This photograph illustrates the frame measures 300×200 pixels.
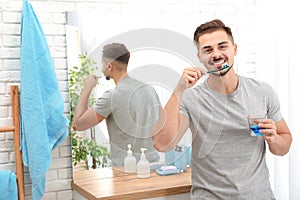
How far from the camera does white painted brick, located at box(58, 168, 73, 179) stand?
2193mm

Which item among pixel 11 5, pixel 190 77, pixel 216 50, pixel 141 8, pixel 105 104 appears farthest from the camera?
pixel 141 8

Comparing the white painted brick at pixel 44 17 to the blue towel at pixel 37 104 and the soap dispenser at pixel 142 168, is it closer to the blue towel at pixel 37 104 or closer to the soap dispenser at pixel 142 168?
the blue towel at pixel 37 104

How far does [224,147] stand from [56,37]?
98 cm

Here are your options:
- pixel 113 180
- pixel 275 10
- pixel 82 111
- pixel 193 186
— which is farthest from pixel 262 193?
pixel 275 10

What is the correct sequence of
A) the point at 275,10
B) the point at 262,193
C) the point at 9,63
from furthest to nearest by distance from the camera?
the point at 275,10
the point at 9,63
the point at 262,193

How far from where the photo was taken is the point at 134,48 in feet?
7.05

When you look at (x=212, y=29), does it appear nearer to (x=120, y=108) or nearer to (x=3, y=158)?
(x=120, y=108)

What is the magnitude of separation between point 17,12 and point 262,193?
4.64ft

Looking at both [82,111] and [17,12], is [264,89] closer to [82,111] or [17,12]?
[82,111]

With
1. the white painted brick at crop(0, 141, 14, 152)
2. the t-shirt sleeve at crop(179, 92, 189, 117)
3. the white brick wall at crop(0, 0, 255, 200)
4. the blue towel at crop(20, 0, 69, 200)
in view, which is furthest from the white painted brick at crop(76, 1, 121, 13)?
the white painted brick at crop(0, 141, 14, 152)

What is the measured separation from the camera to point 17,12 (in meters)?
2.08

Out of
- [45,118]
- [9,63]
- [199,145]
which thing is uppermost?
[9,63]

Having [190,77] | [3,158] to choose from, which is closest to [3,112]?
[3,158]

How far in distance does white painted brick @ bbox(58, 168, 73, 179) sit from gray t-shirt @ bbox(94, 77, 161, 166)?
0.23 meters
